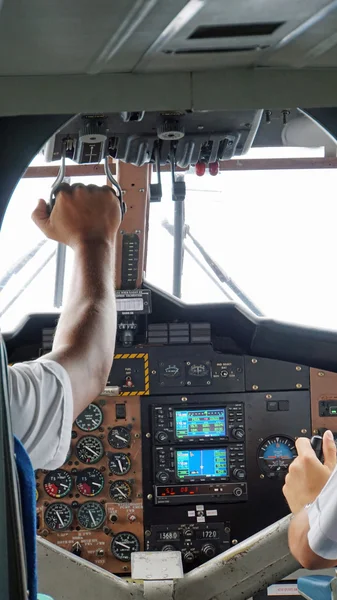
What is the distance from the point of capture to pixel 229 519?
5527 millimetres

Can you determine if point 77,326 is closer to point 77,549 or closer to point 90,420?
point 90,420

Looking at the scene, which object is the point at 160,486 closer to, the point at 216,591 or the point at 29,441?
the point at 216,591

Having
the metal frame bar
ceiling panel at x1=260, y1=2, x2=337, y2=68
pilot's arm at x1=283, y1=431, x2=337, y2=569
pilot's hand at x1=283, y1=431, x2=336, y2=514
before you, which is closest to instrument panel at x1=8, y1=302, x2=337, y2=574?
the metal frame bar

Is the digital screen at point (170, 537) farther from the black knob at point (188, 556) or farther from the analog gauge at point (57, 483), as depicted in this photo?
the analog gauge at point (57, 483)

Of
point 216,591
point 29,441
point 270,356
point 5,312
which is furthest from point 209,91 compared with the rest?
point 5,312

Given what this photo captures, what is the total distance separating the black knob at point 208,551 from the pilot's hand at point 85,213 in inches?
172

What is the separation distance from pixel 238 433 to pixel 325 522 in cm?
380

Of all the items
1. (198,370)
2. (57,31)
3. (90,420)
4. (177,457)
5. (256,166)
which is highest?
(256,166)

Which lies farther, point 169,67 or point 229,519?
point 229,519

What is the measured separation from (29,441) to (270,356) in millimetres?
4414

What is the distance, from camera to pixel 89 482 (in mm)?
5559

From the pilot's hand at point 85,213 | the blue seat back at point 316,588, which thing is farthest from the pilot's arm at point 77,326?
the blue seat back at point 316,588

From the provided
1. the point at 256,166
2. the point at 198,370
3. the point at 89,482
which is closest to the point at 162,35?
the point at 256,166

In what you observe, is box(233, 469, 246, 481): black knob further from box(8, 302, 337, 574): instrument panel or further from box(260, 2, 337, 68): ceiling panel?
box(260, 2, 337, 68): ceiling panel
